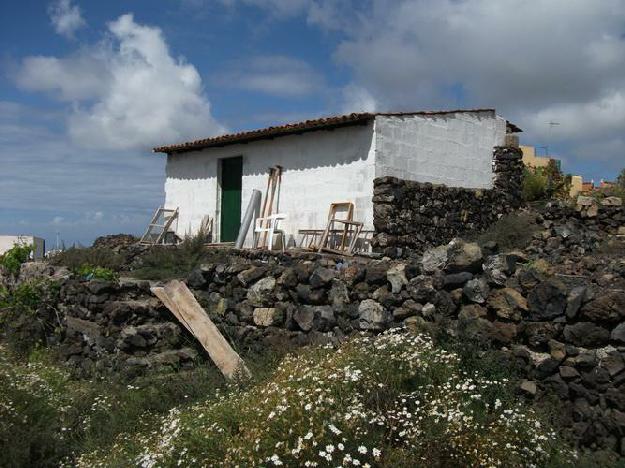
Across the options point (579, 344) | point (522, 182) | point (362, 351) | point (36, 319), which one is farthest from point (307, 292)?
point (522, 182)

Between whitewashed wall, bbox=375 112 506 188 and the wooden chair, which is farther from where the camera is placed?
whitewashed wall, bbox=375 112 506 188

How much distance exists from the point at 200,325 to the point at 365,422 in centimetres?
384

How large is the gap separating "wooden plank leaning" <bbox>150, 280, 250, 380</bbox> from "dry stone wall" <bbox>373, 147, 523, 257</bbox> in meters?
4.91

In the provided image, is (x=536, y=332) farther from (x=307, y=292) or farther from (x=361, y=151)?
(x=361, y=151)

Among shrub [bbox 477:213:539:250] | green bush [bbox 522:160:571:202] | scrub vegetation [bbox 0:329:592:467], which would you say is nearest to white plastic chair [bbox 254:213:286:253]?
shrub [bbox 477:213:539:250]

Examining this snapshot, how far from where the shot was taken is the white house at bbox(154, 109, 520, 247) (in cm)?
1260

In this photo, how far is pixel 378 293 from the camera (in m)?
6.75

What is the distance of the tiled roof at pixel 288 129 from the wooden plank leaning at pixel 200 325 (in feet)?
18.1

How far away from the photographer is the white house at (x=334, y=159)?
41.3 feet

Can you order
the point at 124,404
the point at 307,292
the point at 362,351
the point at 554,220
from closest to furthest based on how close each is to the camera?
the point at 362,351, the point at 124,404, the point at 307,292, the point at 554,220

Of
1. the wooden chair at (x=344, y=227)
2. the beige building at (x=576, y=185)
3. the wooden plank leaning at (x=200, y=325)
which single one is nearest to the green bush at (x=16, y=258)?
the wooden plank leaning at (x=200, y=325)

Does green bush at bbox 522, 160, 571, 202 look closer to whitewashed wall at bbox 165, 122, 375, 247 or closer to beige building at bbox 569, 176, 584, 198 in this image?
beige building at bbox 569, 176, 584, 198

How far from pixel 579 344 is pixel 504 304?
0.73m

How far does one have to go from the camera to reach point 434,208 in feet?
43.2
